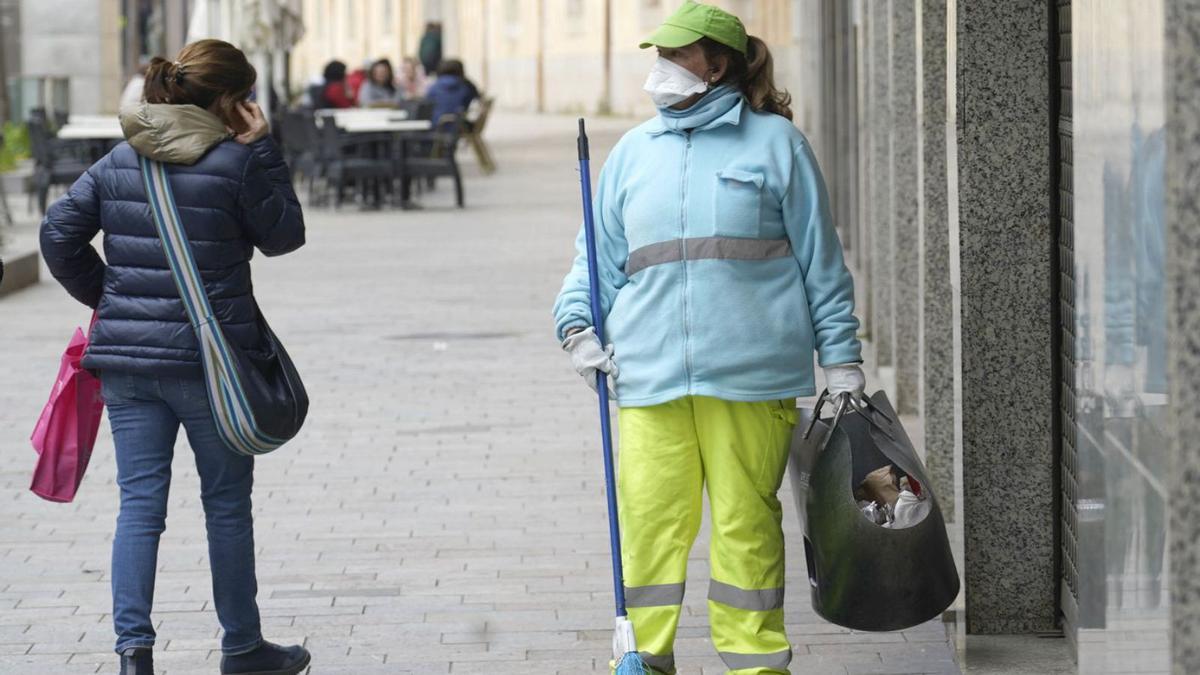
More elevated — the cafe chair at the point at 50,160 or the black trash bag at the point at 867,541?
the cafe chair at the point at 50,160

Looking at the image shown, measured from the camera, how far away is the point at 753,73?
195 inches

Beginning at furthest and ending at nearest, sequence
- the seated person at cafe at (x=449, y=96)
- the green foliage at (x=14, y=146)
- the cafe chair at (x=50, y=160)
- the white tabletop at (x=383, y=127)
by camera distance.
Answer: the seated person at cafe at (x=449, y=96), the green foliage at (x=14, y=146), the white tabletop at (x=383, y=127), the cafe chair at (x=50, y=160)

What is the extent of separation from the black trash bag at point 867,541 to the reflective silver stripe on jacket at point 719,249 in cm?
36

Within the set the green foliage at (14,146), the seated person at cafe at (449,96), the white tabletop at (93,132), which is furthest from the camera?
the seated person at cafe at (449,96)

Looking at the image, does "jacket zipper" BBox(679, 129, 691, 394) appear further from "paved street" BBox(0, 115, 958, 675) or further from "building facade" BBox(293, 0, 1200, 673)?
"paved street" BBox(0, 115, 958, 675)

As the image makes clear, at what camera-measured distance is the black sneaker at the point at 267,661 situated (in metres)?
5.42

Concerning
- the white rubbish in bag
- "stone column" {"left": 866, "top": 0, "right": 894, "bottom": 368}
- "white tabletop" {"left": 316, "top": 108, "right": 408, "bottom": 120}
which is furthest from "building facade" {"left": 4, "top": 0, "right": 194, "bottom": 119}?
the white rubbish in bag

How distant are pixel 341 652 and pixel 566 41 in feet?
173

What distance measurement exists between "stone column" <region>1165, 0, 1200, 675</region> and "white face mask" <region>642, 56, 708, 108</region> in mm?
2079

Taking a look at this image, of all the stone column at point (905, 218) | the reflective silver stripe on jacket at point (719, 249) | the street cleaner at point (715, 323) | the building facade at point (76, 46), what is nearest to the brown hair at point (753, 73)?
the street cleaner at point (715, 323)

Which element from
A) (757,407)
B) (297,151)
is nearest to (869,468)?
(757,407)

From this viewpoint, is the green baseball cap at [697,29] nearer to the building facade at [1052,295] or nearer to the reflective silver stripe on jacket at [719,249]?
the reflective silver stripe on jacket at [719,249]

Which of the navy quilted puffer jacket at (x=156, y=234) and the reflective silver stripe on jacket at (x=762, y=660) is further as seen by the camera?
the navy quilted puffer jacket at (x=156, y=234)

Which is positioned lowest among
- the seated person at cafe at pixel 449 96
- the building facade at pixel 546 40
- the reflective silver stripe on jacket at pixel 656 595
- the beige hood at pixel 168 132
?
the reflective silver stripe on jacket at pixel 656 595
